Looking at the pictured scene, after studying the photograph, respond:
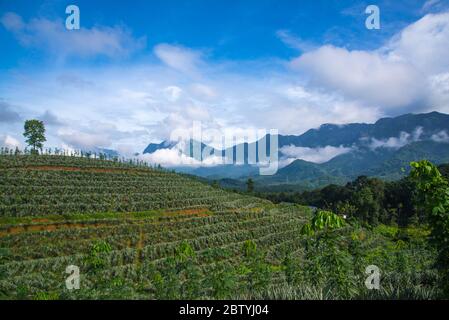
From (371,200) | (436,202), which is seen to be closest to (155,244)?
(436,202)

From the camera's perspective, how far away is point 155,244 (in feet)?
98.7

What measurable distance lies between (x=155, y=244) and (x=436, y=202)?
2644 centimetres

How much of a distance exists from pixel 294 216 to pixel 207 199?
13.4 meters

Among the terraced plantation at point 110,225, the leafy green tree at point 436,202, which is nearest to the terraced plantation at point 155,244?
the terraced plantation at point 110,225

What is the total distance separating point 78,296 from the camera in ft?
22.1

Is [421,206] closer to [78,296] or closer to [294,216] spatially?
[78,296]

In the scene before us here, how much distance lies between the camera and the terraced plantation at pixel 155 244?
11320 millimetres

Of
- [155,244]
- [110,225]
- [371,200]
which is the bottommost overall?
[155,244]

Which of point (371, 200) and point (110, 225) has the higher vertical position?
point (371, 200)

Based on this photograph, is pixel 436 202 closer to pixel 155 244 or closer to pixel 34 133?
pixel 155 244

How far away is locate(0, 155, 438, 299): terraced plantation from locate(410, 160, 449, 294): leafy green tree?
865mm

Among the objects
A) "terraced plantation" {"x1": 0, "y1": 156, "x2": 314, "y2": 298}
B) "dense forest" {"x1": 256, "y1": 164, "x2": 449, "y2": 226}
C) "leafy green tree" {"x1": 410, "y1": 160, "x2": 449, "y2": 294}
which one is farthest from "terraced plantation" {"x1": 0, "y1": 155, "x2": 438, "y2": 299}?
"dense forest" {"x1": 256, "y1": 164, "x2": 449, "y2": 226}

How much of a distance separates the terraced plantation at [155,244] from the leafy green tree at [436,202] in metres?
0.86

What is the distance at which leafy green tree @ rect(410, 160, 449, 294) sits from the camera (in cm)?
666
